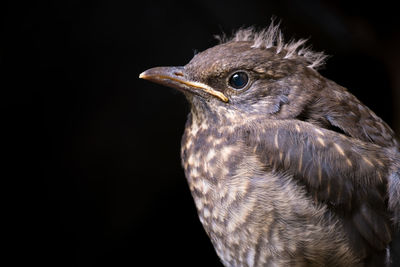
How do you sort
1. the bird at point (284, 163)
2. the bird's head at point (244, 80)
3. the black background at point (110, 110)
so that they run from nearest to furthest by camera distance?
the bird at point (284, 163) → the bird's head at point (244, 80) → the black background at point (110, 110)

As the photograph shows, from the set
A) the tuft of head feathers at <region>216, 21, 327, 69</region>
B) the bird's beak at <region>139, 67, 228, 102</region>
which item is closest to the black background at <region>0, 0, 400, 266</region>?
the tuft of head feathers at <region>216, 21, 327, 69</region>

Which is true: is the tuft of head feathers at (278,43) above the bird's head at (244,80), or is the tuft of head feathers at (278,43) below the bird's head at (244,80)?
above

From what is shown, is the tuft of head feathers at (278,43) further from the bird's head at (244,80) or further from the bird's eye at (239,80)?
the bird's eye at (239,80)

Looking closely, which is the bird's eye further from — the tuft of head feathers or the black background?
the black background

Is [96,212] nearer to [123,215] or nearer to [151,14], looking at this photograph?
[123,215]

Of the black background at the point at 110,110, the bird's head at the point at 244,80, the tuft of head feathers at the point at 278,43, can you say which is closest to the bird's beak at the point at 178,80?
the bird's head at the point at 244,80

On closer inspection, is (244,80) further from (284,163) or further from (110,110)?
(110,110)

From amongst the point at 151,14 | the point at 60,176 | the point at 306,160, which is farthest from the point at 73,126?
the point at 306,160
